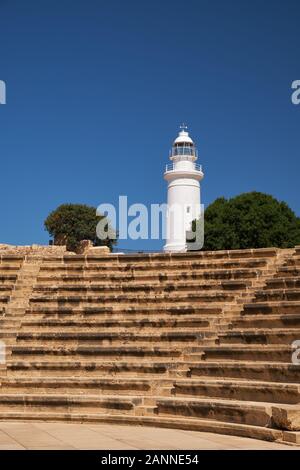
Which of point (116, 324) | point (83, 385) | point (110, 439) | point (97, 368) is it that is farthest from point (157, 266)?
point (110, 439)

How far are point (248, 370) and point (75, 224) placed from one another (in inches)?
2171

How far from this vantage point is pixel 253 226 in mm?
44781

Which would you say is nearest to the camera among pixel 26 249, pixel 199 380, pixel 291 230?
pixel 199 380

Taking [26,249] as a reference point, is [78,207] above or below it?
above

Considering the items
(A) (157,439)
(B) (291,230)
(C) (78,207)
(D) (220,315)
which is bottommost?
(A) (157,439)

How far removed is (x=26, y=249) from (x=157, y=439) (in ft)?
53.5

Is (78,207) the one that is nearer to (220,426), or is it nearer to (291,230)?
(291,230)

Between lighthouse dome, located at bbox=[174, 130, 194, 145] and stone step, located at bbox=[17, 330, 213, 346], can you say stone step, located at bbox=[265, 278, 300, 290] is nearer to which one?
stone step, located at bbox=[17, 330, 213, 346]

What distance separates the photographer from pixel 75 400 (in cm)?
1155

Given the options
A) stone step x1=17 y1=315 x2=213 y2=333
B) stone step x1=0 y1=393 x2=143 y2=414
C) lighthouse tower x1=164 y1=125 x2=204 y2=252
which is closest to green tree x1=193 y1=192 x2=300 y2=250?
lighthouse tower x1=164 y1=125 x2=204 y2=252

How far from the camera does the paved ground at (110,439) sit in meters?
8.70

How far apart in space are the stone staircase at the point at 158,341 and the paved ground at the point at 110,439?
0.34 m

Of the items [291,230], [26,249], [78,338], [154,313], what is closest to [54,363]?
[78,338]

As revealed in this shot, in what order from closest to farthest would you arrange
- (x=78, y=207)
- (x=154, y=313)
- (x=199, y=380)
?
(x=199, y=380)
(x=154, y=313)
(x=78, y=207)
